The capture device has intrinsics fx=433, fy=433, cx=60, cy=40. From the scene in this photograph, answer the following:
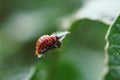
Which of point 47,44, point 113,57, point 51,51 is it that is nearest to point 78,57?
point 51,51

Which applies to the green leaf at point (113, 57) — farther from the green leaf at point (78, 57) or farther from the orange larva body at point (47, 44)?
the green leaf at point (78, 57)

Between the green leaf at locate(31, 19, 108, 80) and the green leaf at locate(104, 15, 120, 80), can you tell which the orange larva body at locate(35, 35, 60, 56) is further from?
the green leaf at locate(104, 15, 120, 80)

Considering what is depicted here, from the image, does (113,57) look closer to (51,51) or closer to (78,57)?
(51,51)

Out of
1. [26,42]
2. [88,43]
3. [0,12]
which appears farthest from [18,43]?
[88,43]

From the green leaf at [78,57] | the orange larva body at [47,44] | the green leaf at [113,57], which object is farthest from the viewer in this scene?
the green leaf at [78,57]

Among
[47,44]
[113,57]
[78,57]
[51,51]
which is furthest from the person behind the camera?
[78,57]

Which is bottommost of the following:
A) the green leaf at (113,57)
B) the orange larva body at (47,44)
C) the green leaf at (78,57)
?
the green leaf at (113,57)

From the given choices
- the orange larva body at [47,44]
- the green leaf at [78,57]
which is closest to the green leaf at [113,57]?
the orange larva body at [47,44]

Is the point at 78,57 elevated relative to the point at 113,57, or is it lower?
elevated
